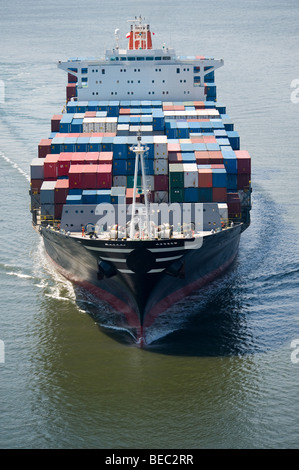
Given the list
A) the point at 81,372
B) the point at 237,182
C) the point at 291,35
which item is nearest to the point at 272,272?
the point at 237,182

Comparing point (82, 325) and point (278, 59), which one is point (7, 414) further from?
point (278, 59)

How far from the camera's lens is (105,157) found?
4516 cm

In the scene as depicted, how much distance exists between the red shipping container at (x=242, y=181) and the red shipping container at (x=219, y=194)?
346 centimetres

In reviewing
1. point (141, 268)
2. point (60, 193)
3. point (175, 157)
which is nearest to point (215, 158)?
point (175, 157)

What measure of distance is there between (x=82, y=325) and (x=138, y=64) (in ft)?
97.2

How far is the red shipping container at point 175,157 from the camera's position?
45.3 metres

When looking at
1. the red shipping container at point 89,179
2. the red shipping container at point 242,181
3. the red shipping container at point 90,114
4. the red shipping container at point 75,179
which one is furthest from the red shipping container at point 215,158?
the red shipping container at point 90,114

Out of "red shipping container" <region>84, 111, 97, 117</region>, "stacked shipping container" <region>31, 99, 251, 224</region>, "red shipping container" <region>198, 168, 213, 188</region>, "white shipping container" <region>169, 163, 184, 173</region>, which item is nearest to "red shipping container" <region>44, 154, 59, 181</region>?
Result: "stacked shipping container" <region>31, 99, 251, 224</region>

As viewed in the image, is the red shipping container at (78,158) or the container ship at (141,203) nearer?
the container ship at (141,203)

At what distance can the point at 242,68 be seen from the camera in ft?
335

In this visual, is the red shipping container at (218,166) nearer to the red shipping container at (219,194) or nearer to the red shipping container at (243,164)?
the red shipping container at (219,194)

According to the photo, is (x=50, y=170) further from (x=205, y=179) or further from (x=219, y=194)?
(x=219, y=194)

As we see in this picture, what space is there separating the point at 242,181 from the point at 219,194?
12.5 ft

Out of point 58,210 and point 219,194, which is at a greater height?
point 219,194
